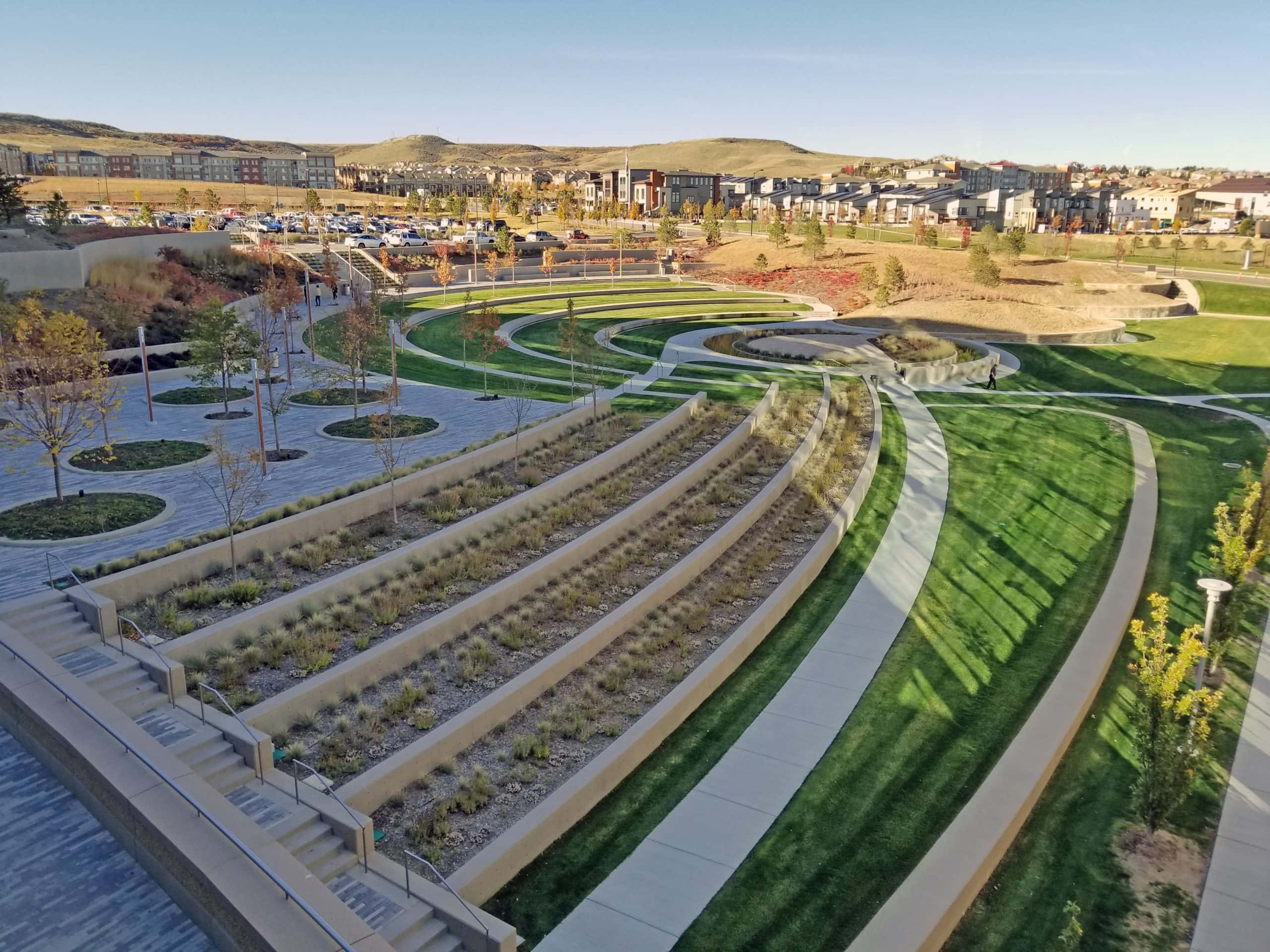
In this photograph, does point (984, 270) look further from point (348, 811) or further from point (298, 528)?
point (348, 811)

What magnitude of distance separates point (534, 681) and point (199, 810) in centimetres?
571

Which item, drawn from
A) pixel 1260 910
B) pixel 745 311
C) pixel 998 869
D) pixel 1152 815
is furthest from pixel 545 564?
pixel 745 311

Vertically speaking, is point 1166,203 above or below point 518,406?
above

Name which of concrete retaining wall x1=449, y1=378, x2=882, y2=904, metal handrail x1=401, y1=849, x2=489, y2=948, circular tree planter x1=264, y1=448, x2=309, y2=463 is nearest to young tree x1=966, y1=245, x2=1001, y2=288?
concrete retaining wall x1=449, y1=378, x2=882, y2=904

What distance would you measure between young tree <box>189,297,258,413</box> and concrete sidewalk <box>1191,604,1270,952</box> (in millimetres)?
25640

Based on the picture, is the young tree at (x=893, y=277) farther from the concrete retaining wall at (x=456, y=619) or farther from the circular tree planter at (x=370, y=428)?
the circular tree planter at (x=370, y=428)

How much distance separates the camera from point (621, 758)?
12898mm

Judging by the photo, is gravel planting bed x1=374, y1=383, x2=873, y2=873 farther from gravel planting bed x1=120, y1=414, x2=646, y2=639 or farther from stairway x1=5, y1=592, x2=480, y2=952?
gravel planting bed x1=120, y1=414, x2=646, y2=639

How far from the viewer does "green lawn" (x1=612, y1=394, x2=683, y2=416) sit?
2972 cm

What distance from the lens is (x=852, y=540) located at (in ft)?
72.6

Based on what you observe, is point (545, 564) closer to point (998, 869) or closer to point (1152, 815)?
point (998, 869)

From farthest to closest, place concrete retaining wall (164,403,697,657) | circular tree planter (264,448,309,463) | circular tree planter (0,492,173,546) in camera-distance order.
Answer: circular tree planter (264,448,309,463) → circular tree planter (0,492,173,546) → concrete retaining wall (164,403,697,657)

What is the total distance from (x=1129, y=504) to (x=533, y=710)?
62.4 ft

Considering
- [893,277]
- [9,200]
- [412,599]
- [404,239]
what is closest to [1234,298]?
[893,277]
